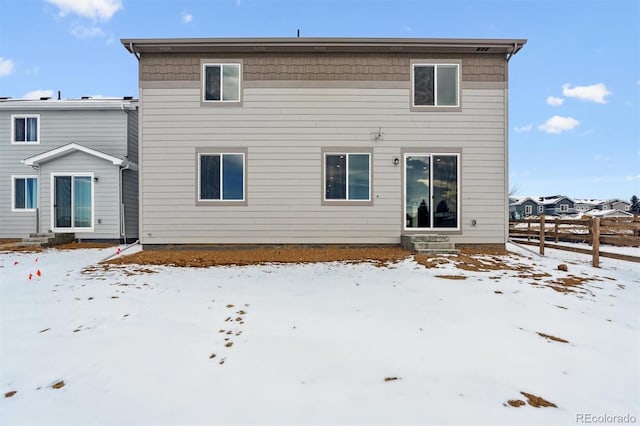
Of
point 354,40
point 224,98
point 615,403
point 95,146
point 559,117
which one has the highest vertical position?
point 559,117

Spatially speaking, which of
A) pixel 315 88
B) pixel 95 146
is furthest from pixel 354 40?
pixel 95 146

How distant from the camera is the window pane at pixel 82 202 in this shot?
404 inches

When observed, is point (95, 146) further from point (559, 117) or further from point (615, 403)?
point (559, 117)

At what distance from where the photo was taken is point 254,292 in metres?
4.44

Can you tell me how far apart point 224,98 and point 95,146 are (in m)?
6.74

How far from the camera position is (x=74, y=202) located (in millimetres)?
10258

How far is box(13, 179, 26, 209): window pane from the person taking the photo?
11.2 meters

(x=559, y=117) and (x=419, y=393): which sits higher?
(x=559, y=117)

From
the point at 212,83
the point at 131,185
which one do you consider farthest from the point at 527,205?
the point at 131,185

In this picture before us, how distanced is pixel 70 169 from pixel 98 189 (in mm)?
1196

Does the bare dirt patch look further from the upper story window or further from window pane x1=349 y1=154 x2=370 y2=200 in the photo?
the upper story window

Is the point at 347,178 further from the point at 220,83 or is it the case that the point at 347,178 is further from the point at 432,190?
the point at 220,83

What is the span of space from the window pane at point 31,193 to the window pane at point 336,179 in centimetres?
1173

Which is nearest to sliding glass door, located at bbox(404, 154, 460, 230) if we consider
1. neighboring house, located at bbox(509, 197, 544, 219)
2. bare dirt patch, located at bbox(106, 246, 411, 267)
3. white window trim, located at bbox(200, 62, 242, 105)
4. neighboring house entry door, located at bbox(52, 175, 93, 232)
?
bare dirt patch, located at bbox(106, 246, 411, 267)
